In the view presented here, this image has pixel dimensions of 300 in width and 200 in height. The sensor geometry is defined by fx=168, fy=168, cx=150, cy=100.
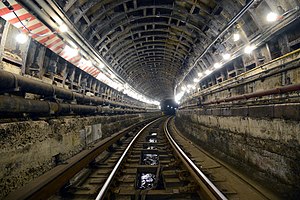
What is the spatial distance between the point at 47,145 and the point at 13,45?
3.12 metres

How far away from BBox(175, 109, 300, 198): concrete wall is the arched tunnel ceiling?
4.69 meters

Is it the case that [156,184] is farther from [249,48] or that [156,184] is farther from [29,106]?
[249,48]

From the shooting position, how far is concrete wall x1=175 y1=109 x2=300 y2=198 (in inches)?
125

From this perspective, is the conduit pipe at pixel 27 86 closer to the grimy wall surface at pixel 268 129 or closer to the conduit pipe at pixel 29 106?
the conduit pipe at pixel 29 106

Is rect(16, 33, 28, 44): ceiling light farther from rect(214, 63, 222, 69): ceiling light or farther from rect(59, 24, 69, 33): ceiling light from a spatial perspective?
rect(214, 63, 222, 69): ceiling light

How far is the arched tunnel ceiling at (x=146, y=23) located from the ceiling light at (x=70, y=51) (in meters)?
1.04

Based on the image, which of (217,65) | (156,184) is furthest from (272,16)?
(156,184)

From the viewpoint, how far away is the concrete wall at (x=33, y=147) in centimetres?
294

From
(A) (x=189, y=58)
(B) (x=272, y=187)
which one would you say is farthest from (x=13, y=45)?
(A) (x=189, y=58)

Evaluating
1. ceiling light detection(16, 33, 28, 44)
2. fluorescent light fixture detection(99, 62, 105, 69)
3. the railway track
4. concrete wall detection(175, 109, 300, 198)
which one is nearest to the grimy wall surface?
concrete wall detection(175, 109, 300, 198)

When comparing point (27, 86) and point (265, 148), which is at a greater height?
point (27, 86)

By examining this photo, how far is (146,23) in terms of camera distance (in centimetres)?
1066

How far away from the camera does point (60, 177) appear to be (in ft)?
10.7

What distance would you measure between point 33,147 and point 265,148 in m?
5.19
